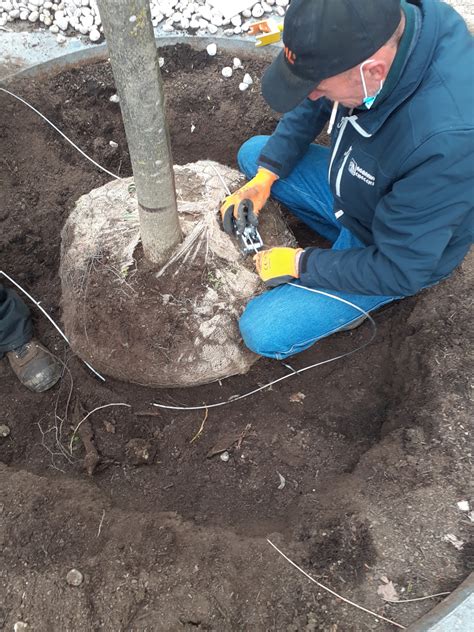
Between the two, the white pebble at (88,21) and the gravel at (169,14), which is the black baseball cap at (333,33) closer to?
the gravel at (169,14)

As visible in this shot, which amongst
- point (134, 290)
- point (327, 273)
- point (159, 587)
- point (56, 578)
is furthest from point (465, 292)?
point (56, 578)

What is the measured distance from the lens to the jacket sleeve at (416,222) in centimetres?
143

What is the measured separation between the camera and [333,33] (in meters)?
1.24

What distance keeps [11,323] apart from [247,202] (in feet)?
3.82

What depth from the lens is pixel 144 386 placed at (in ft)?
7.46

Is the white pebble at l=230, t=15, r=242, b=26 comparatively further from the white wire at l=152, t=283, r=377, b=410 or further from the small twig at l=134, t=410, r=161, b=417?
the small twig at l=134, t=410, r=161, b=417

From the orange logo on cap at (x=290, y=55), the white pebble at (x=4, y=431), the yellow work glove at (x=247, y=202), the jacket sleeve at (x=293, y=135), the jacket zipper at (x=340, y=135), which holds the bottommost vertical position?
the white pebble at (x=4, y=431)

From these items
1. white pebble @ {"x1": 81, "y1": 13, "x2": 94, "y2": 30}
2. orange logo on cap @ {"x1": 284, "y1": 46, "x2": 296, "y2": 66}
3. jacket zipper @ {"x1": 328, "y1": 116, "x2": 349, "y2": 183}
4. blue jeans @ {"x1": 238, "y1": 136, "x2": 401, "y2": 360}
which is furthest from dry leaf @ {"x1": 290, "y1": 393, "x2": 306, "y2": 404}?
white pebble @ {"x1": 81, "y1": 13, "x2": 94, "y2": 30}

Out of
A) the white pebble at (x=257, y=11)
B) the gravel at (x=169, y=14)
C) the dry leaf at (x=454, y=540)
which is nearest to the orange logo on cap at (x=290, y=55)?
the dry leaf at (x=454, y=540)

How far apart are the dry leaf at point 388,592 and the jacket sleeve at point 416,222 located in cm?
91

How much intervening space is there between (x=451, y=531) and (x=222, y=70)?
111 inches

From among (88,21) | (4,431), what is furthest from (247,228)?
(88,21)

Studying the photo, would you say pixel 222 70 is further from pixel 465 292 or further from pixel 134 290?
pixel 465 292

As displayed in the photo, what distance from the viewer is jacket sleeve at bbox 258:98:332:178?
7.04 ft
